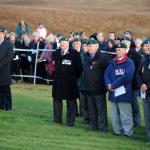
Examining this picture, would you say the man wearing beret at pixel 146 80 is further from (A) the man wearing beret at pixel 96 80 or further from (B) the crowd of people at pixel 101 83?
(A) the man wearing beret at pixel 96 80

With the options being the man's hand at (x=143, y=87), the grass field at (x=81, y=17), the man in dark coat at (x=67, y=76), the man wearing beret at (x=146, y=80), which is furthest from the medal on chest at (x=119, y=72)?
the grass field at (x=81, y=17)

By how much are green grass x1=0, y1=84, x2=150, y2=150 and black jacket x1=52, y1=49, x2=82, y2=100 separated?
28.8 inches

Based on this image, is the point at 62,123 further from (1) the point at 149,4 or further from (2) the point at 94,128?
(1) the point at 149,4

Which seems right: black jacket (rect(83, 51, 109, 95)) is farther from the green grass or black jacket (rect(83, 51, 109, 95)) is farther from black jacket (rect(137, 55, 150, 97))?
black jacket (rect(137, 55, 150, 97))

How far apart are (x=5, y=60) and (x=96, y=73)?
283 centimetres

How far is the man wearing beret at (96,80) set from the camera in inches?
586

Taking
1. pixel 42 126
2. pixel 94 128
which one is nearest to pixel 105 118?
pixel 94 128

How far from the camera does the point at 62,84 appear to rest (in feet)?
50.4

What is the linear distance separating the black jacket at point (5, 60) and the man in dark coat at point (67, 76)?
171cm

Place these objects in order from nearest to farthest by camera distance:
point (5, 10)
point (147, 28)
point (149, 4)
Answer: point (147, 28) → point (5, 10) → point (149, 4)

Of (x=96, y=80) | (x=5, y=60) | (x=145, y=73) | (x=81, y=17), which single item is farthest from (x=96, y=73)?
(x=81, y=17)

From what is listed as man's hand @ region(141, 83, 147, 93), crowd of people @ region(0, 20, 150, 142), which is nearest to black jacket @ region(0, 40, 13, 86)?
crowd of people @ region(0, 20, 150, 142)

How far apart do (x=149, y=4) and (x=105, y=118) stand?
41195mm

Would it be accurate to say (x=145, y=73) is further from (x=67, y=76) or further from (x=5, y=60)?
(x=5, y=60)
